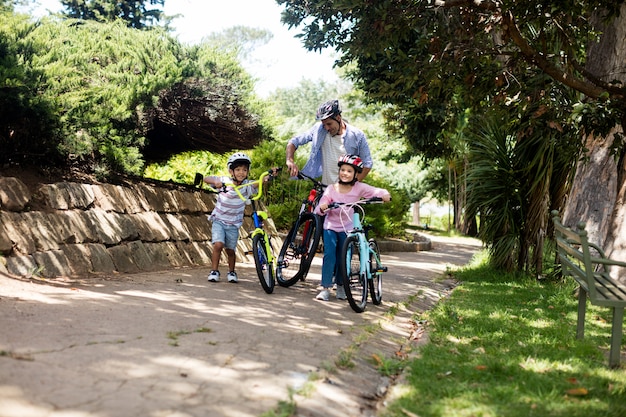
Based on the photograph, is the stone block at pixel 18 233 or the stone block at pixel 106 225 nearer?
the stone block at pixel 18 233

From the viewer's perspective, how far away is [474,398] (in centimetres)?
365

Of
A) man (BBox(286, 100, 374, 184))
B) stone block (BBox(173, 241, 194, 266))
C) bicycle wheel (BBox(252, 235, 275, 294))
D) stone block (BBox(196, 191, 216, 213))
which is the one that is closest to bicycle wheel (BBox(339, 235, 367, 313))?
bicycle wheel (BBox(252, 235, 275, 294))

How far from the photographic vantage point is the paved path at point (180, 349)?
3139mm

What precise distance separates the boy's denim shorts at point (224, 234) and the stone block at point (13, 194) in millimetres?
2048

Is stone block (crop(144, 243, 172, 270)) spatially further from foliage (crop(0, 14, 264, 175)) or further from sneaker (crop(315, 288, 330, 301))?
sneaker (crop(315, 288, 330, 301))

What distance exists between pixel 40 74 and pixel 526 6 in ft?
17.8

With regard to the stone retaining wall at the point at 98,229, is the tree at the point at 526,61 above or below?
above

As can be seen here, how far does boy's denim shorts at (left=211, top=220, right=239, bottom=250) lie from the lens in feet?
25.4

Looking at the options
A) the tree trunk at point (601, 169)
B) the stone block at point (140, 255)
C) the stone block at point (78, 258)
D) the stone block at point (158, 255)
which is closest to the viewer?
the stone block at point (78, 258)

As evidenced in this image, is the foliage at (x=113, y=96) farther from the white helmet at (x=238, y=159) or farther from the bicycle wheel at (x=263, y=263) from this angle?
the bicycle wheel at (x=263, y=263)

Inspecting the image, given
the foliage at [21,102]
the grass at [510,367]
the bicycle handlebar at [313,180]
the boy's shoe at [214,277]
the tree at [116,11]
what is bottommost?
the grass at [510,367]

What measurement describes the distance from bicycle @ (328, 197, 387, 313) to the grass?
2.12 feet

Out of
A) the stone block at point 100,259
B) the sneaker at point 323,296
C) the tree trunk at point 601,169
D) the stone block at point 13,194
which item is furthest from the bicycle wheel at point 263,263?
the tree trunk at point 601,169

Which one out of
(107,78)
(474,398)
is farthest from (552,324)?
(107,78)
